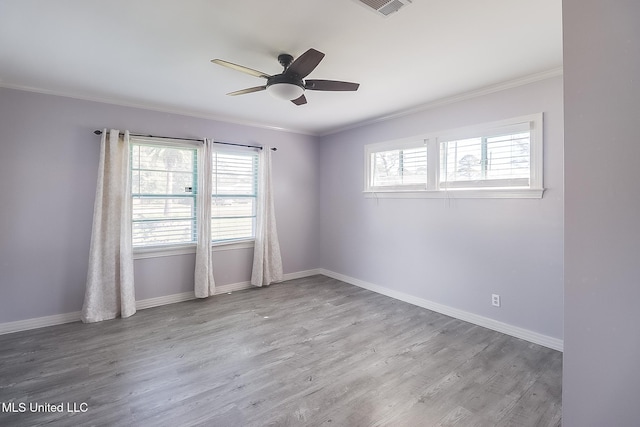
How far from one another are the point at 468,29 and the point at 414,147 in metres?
1.86

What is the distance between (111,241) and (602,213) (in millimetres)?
4172

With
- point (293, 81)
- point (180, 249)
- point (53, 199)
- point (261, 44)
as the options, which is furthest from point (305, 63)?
point (53, 199)

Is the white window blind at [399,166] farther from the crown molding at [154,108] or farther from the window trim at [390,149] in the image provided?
the crown molding at [154,108]

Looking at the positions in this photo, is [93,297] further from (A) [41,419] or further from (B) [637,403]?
(B) [637,403]

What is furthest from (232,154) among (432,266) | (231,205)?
(432,266)

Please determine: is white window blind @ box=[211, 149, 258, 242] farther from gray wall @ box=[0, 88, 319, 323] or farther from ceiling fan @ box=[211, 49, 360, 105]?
ceiling fan @ box=[211, 49, 360, 105]

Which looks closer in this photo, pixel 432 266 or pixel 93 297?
pixel 93 297

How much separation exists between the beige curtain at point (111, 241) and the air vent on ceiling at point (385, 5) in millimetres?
3161

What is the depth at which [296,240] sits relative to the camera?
5.13 m

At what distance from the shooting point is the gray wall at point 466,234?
271 cm

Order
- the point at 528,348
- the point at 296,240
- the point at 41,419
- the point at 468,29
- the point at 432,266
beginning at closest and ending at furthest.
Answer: the point at 41,419
the point at 468,29
the point at 528,348
the point at 432,266
the point at 296,240

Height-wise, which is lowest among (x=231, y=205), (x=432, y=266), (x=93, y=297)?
(x=93, y=297)

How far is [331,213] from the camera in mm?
5148

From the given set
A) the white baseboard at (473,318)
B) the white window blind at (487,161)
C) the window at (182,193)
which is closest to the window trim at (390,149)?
the white window blind at (487,161)
